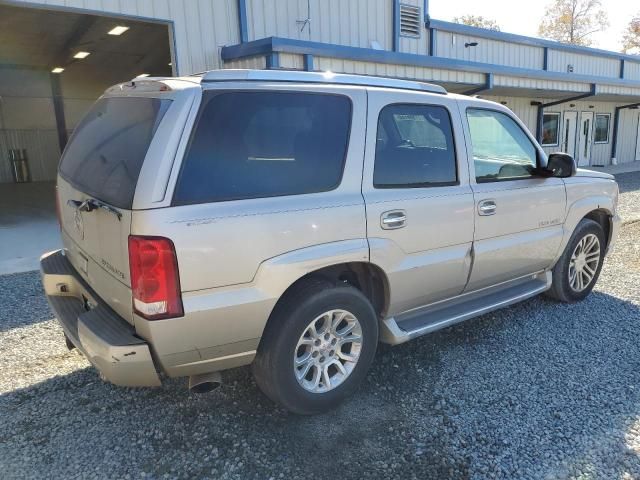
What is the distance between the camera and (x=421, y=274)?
10.9ft

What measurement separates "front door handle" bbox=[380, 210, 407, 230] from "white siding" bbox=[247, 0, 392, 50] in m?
7.57

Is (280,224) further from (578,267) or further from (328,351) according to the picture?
(578,267)

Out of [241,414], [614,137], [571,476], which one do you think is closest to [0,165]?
[241,414]

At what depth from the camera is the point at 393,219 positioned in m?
3.10

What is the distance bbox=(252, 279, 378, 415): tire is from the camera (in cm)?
276

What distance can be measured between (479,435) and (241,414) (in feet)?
4.69

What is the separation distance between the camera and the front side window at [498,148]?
3729mm

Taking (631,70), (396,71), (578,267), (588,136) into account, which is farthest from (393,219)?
(631,70)

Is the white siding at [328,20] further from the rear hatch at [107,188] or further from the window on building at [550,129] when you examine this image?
the window on building at [550,129]

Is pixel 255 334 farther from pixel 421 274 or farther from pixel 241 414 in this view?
pixel 421 274

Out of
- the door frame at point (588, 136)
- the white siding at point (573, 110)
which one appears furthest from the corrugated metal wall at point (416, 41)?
the door frame at point (588, 136)

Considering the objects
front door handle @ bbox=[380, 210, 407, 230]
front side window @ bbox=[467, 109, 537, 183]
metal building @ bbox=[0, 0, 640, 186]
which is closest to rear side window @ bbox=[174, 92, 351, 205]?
front door handle @ bbox=[380, 210, 407, 230]

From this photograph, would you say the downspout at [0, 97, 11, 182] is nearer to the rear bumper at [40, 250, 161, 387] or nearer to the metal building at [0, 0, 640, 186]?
the metal building at [0, 0, 640, 186]

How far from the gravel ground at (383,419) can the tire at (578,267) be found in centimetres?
61
